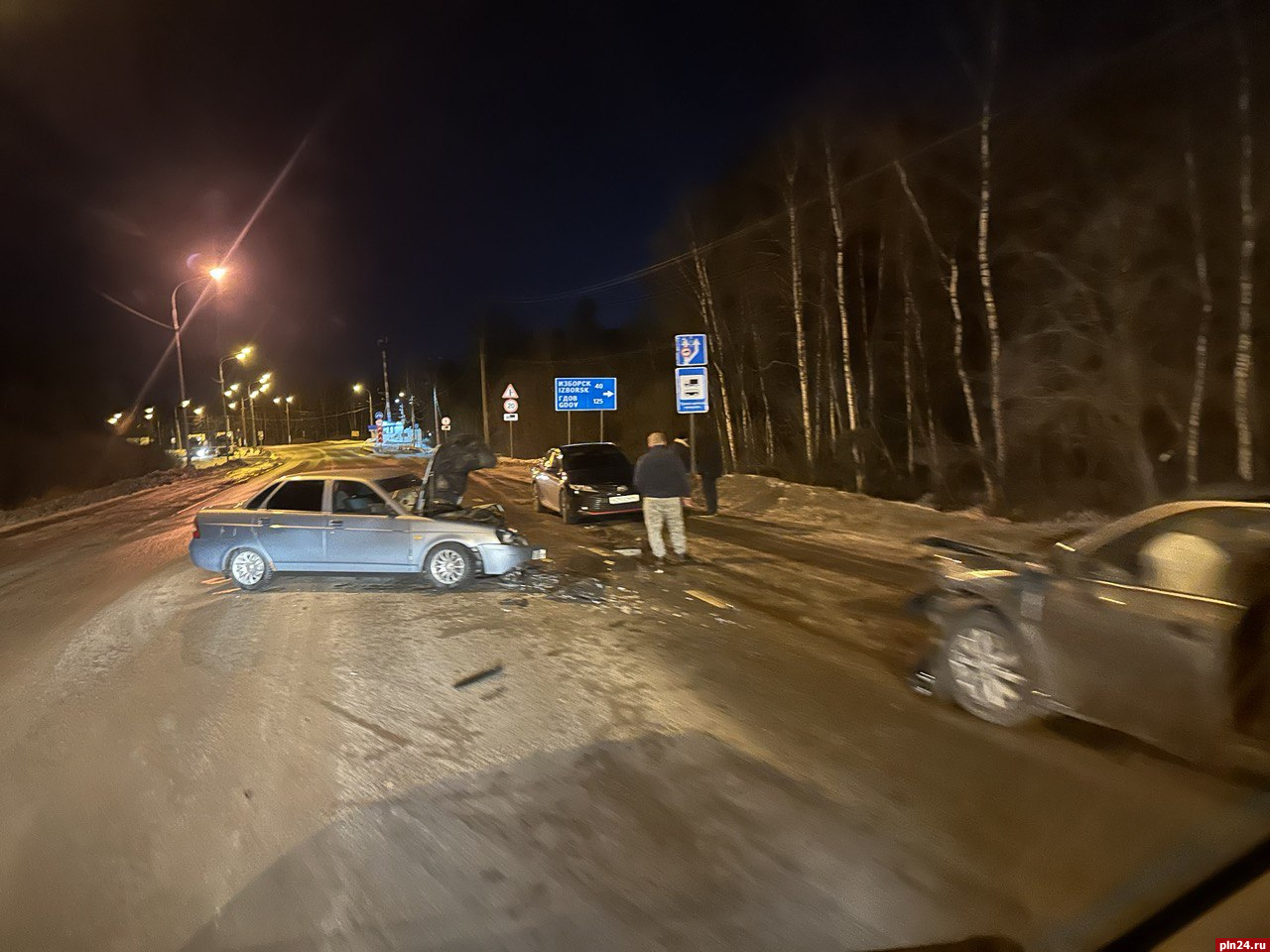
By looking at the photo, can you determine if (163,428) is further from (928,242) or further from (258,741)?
(258,741)

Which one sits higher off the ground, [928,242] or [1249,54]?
[1249,54]

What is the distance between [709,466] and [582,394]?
646 inches

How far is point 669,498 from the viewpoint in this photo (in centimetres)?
1182

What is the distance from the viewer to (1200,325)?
1536 cm

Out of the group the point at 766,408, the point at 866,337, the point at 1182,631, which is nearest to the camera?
the point at 1182,631

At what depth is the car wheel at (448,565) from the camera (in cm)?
1058

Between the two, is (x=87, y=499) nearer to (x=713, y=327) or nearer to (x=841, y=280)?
(x=713, y=327)

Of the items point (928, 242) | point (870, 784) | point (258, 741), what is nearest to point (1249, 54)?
point (928, 242)

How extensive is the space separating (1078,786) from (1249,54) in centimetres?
1440

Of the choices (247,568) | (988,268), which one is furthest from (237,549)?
(988,268)

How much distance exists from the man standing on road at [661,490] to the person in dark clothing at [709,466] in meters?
5.74

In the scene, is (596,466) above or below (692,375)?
below

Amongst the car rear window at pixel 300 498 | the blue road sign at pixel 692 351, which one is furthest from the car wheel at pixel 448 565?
the blue road sign at pixel 692 351

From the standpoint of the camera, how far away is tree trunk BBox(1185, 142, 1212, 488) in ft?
48.6
